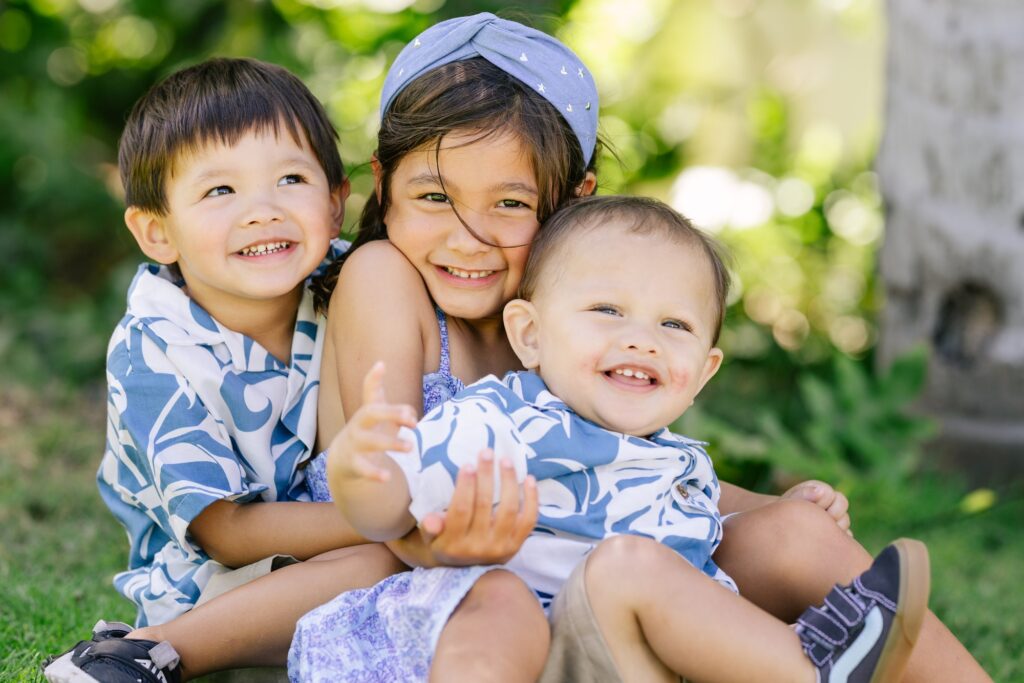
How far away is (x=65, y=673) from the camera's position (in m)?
2.11

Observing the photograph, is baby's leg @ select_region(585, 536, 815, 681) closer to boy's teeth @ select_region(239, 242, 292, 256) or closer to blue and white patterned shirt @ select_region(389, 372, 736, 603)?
blue and white patterned shirt @ select_region(389, 372, 736, 603)

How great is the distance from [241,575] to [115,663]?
14.1 inches

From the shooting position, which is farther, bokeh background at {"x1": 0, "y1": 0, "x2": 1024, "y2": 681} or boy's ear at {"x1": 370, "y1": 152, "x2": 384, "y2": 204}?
bokeh background at {"x1": 0, "y1": 0, "x2": 1024, "y2": 681}

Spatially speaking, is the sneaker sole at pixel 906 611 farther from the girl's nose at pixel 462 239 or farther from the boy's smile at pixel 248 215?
the boy's smile at pixel 248 215

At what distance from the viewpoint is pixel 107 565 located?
318 cm

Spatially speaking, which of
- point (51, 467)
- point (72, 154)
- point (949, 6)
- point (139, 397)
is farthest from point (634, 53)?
point (139, 397)

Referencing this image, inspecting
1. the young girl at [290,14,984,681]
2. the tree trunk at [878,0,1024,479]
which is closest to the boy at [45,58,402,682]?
the young girl at [290,14,984,681]

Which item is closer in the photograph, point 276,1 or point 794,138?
point 276,1

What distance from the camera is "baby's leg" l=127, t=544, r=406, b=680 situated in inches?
90.6

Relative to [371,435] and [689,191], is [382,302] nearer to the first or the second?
[371,435]

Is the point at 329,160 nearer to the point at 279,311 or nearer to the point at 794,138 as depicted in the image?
the point at 279,311

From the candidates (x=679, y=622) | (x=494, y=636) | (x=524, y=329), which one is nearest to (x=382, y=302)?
(x=524, y=329)

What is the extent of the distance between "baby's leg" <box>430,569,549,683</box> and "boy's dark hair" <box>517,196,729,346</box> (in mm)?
676

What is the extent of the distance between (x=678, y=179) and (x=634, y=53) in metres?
0.88
